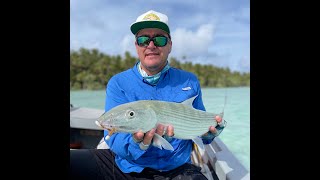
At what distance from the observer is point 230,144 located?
10703 mm

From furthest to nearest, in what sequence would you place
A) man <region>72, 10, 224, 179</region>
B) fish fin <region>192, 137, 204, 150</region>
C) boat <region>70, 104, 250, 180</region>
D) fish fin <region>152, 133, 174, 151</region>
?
boat <region>70, 104, 250, 180</region>, man <region>72, 10, 224, 179</region>, fish fin <region>192, 137, 204, 150</region>, fish fin <region>152, 133, 174, 151</region>

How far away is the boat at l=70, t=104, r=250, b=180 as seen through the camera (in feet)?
9.42

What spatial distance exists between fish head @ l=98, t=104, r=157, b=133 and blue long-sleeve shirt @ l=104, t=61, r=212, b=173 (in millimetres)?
327

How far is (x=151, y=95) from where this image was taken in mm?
2365

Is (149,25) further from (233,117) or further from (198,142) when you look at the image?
(233,117)

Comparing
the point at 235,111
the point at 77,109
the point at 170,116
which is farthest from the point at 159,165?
the point at 235,111

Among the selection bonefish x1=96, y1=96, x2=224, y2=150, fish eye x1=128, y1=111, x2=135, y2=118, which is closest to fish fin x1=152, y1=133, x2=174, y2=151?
bonefish x1=96, y1=96, x2=224, y2=150

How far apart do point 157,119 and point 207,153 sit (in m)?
1.82

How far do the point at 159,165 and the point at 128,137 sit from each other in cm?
35

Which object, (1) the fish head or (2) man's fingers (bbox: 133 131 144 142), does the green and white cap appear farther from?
(2) man's fingers (bbox: 133 131 144 142)

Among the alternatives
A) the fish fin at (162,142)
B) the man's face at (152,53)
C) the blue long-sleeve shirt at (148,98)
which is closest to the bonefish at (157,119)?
the fish fin at (162,142)

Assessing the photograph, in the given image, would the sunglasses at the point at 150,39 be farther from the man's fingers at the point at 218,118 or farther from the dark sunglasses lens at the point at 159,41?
the man's fingers at the point at 218,118

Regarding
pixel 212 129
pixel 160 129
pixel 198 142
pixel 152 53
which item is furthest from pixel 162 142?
pixel 152 53
